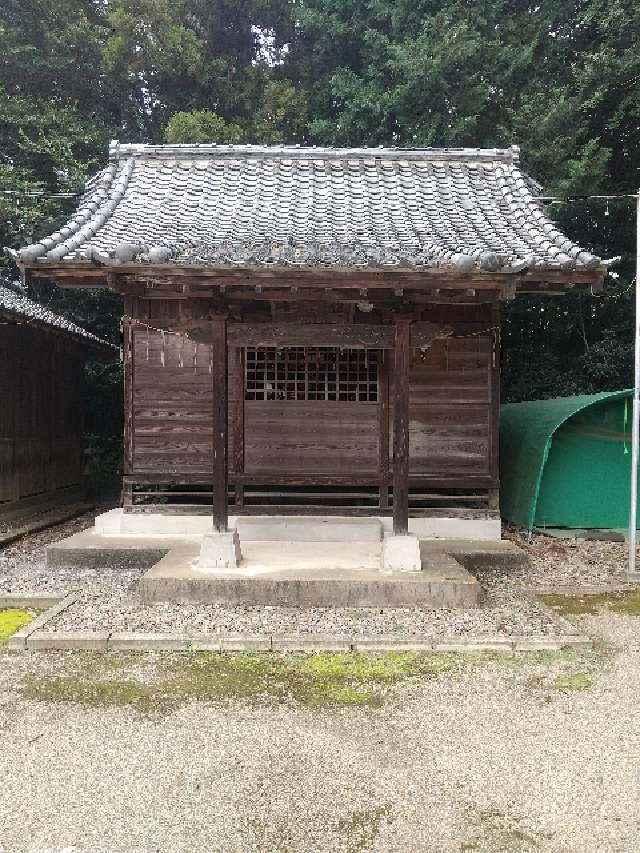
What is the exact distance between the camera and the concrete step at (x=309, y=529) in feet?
28.1

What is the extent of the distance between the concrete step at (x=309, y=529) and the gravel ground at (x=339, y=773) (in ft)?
12.9

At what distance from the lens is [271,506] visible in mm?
8945

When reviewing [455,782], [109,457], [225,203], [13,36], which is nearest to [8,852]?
[455,782]

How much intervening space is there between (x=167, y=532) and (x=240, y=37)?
65.7 ft

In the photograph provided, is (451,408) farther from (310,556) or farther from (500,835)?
(500,835)

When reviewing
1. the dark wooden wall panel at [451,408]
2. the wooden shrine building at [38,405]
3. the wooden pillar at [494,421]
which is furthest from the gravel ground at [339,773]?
the wooden shrine building at [38,405]

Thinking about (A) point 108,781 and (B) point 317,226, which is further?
(B) point 317,226

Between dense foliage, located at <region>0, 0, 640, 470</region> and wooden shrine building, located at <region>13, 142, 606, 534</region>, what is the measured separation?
5.80m

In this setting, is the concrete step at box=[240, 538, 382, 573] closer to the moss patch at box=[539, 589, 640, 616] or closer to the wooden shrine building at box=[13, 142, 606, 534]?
the wooden shrine building at box=[13, 142, 606, 534]

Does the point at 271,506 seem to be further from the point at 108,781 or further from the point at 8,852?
the point at 8,852

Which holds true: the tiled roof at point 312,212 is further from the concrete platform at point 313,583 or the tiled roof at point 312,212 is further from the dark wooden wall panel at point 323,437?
the concrete platform at point 313,583

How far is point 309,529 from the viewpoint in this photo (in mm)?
8617

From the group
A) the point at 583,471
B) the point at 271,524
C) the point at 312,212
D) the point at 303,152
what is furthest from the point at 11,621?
the point at 303,152

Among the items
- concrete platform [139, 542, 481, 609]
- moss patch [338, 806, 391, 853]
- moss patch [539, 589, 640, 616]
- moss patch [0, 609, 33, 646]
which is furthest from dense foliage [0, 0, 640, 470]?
moss patch [338, 806, 391, 853]
